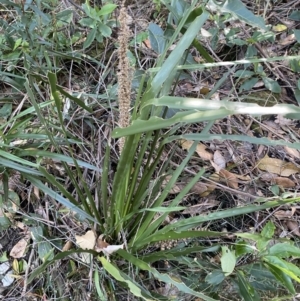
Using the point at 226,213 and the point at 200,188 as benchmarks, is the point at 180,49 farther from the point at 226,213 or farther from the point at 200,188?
the point at 200,188

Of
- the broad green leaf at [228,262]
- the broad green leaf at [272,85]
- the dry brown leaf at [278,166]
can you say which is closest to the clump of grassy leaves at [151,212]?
the broad green leaf at [228,262]

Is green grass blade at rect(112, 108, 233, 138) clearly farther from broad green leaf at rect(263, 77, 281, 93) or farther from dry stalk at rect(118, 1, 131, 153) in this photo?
broad green leaf at rect(263, 77, 281, 93)

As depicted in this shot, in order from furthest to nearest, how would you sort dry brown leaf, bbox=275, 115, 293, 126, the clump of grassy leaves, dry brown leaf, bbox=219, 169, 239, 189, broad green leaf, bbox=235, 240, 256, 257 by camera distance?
dry brown leaf, bbox=275, 115, 293, 126
dry brown leaf, bbox=219, 169, 239, 189
broad green leaf, bbox=235, 240, 256, 257
the clump of grassy leaves

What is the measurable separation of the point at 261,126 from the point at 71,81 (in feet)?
2.30

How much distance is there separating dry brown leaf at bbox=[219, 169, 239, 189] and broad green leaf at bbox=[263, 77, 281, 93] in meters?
0.34

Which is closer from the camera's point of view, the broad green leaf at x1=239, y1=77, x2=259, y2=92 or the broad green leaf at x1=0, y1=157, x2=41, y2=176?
the broad green leaf at x1=0, y1=157, x2=41, y2=176

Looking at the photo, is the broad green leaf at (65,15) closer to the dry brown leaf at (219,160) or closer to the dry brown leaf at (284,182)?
the dry brown leaf at (219,160)

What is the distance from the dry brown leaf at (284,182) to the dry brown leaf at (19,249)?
32.1 inches

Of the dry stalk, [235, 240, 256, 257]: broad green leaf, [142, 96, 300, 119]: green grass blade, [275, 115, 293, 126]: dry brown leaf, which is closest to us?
[142, 96, 300, 119]: green grass blade

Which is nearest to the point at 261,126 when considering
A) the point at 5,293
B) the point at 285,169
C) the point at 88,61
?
the point at 285,169

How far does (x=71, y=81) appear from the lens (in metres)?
1.34

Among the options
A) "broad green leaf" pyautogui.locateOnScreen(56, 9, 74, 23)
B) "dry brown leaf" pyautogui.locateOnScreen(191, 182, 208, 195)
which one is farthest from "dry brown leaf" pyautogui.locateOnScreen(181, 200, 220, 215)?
"broad green leaf" pyautogui.locateOnScreen(56, 9, 74, 23)

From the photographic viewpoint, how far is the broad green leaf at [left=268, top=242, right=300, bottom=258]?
80 cm

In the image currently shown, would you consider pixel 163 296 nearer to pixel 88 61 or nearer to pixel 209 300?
pixel 209 300
